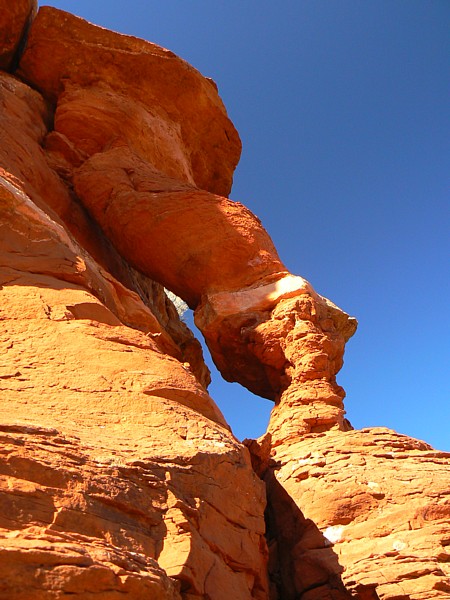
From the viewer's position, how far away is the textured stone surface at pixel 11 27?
45.6 feet

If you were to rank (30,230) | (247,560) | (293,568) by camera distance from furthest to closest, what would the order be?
1. (30,230)
2. (293,568)
3. (247,560)

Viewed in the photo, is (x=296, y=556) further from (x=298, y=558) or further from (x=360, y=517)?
(x=360, y=517)

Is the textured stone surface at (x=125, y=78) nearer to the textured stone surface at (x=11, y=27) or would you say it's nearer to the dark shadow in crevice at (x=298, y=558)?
the textured stone surface at (x=11, y=27)

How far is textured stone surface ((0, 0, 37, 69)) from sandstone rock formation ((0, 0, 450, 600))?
2.2 inches

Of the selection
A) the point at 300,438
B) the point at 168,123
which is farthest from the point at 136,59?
the point at 300,438

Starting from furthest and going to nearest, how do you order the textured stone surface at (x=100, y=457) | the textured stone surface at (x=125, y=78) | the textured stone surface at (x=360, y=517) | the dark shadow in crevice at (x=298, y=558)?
the textured stone surface at (x=125, y=78) < the dark shadow in crevice at (x=298, y=558) < the textured stone surface at (x=360, y=517) < the textured stone surface at (x=100, y=457)

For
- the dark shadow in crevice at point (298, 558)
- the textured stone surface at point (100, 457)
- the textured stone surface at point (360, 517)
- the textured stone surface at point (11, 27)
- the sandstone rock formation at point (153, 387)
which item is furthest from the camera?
the textured stone surface at point (11, 27)

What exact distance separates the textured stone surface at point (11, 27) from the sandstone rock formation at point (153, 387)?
0.19 feet

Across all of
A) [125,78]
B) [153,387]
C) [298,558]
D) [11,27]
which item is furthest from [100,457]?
[11,27]

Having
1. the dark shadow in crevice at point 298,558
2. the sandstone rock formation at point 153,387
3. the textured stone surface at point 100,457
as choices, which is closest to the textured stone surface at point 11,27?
the sandstone rock formation at point 153,387

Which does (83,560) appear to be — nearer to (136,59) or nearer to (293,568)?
(293,568)

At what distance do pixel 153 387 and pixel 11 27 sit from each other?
12.4 metres

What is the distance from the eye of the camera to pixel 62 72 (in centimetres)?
1412

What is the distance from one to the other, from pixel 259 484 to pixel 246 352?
184 inches
